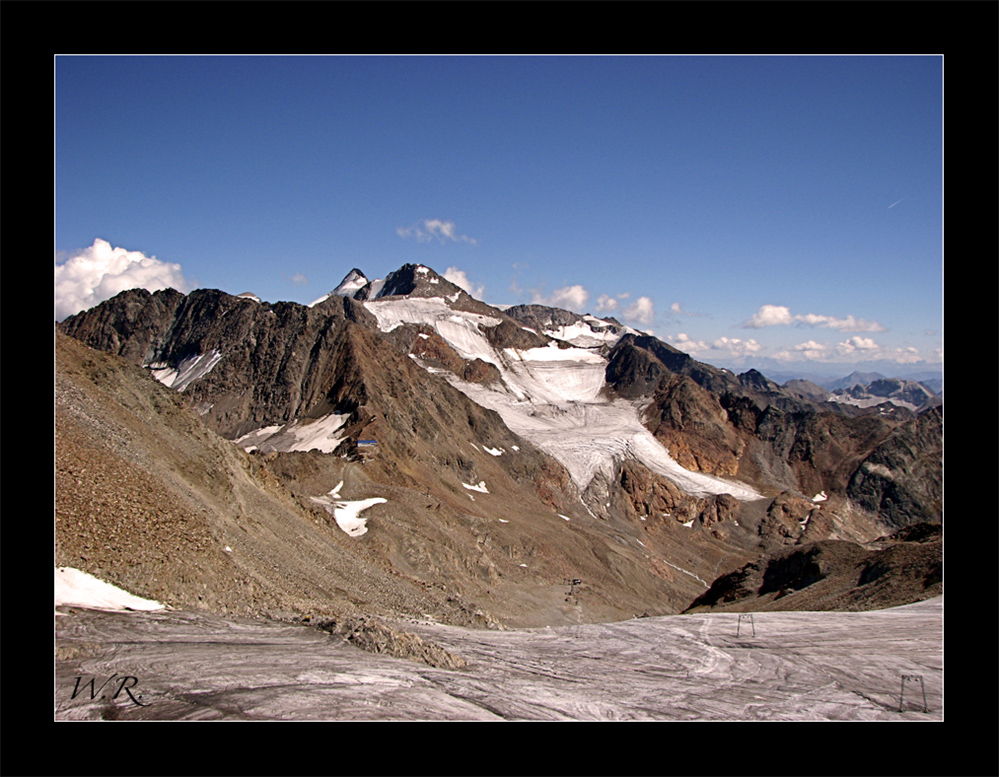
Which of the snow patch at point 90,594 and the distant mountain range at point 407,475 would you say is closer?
the snow patch at point 90,594

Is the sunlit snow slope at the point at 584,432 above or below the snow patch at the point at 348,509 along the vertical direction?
above

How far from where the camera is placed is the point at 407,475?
63312 mm

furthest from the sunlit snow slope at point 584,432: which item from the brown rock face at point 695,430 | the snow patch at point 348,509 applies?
the snow patch at point 348,509

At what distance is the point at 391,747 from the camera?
20.6 ft

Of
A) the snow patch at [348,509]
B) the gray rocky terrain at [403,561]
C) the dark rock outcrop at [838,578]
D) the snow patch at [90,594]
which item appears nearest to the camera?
the gray rocky terrain at [403,561]

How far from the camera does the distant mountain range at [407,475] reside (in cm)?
1872

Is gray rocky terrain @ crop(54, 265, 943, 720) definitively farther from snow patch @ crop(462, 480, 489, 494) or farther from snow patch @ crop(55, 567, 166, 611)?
snow patch @ crop(462, 480, 489, 494)

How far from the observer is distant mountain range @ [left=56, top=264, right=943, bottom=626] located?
18.7 metres

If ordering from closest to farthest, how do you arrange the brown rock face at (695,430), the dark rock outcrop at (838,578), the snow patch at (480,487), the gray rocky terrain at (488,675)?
1. the gray rocky terrain at (488,675)
2. the dark rock outcrop at (838,578)
3. the snow patch at (480,487)
4. the brown rock face at (695,430)

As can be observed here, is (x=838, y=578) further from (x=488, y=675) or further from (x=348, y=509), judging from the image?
(x=348, y=509)

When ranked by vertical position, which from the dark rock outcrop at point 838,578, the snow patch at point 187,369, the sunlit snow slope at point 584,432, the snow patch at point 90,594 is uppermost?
the snow patch at point 187,369

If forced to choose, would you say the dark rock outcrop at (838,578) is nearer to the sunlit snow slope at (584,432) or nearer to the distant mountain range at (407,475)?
the distant mountain range at (407,475)

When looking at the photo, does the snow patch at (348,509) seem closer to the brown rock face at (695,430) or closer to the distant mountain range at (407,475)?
the distant mountain range at (407,475)

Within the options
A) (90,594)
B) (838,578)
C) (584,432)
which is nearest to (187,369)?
(584,432)
